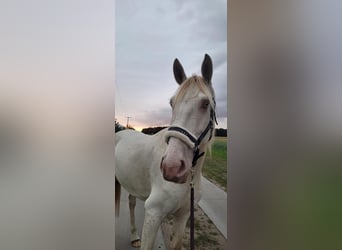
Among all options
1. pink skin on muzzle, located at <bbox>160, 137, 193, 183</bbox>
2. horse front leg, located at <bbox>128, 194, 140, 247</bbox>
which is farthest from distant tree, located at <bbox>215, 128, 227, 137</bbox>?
horse front leg, located at <bbox>128, 194, 140, 247</bbox>

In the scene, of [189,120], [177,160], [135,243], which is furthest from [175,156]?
[135,243]

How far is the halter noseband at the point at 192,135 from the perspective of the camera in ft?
2.84

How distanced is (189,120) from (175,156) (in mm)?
132

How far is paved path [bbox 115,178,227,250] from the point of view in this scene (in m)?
0.89

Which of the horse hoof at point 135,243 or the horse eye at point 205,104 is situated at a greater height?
the horse eye at point 205,104

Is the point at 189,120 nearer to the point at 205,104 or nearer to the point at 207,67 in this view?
the point at 205,104

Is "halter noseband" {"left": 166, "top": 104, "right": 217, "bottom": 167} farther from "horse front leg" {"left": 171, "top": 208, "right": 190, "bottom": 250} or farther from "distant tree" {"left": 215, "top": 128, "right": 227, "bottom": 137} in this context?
"horse front leg" {"left": 171, "top": 208, "right": 190, "bottom": 250}
